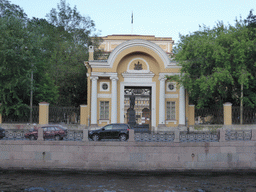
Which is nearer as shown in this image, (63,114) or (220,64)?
(220,64)

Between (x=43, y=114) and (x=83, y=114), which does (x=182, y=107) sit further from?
(x=43, y=114)

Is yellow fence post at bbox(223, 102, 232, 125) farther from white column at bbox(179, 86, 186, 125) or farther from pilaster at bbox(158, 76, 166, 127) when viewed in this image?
pilaster at bbox(158, 76, 166, 127)

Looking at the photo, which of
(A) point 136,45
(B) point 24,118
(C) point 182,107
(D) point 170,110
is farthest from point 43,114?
(C) point 182,107

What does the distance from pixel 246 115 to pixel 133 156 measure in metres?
14.0

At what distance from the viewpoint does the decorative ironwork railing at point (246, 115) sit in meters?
28.3

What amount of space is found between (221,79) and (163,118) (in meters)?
6.30

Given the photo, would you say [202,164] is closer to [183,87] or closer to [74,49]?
[183,87]

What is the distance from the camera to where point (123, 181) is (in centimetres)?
1623

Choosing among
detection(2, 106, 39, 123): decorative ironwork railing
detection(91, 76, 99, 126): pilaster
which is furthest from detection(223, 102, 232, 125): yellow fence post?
detection(2, 106, 39, 123): decorative ironwork railing

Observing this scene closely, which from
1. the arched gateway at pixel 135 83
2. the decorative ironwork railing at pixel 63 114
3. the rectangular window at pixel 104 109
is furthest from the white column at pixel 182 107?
the decorative ironwork railing at pixel 63 114

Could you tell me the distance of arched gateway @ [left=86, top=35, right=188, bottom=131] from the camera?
30.0 meters

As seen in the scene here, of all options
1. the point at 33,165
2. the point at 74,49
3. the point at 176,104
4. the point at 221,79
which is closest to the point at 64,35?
the point at 74,49

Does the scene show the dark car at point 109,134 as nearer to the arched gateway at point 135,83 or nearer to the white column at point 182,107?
the arched gateway at point 135,83

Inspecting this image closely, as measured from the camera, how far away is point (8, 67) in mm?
29672
